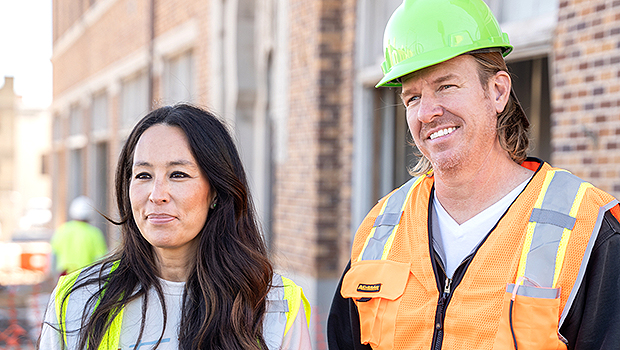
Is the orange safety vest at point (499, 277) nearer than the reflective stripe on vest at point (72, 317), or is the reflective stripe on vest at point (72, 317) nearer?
the orange safety vest at point (499, 277)

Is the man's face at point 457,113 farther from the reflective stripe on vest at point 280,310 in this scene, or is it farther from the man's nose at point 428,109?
the reflective stripe on vest at point 280,310

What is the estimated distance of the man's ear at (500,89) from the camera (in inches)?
89.4

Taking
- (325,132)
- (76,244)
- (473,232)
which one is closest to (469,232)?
(473,232)

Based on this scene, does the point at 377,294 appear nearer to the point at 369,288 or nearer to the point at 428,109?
the point at 369,288

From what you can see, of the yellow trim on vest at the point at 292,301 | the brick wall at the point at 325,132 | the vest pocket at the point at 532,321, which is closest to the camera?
the vest pocket at the point at 532,321

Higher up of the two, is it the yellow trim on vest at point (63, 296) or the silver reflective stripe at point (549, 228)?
the silver reflective stripe at point (549, 228)

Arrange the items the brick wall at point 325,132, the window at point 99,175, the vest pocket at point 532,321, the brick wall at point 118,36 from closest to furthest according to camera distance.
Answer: the vest pocket at point 532,321, the brick wall at point 325,132, the brick wall at point 118,36, the window at point 99,175

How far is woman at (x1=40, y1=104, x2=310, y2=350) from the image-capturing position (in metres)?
2.25

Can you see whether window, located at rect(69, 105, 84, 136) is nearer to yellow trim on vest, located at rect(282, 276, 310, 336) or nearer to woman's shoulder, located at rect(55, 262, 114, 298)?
woman's shoulder, located at rect(55, 262, 114, 298)

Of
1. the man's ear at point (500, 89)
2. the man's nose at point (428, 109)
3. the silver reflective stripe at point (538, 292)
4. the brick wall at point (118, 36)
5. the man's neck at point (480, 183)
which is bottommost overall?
the silver reflective stripe at point (538, 292)

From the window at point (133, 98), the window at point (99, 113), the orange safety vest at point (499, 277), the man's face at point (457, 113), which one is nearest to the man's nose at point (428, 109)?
the man's face at point (457, 113)

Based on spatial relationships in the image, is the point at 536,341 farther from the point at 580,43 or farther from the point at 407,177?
the point at 407,177

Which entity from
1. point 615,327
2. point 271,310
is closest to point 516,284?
point 615,327

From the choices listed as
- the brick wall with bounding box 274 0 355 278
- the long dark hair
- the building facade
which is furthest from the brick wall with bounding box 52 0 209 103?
the building facade
